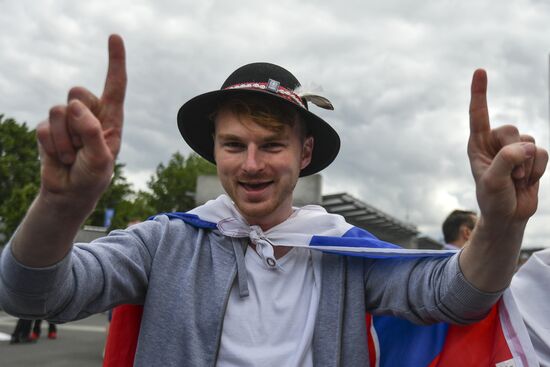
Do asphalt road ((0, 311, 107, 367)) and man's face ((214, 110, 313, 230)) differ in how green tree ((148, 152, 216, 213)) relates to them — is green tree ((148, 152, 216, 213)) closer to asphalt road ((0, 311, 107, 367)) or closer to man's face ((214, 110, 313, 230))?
asphalt road ((0, 311, 107, 367))

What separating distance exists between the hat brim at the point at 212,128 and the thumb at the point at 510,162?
2.46ft

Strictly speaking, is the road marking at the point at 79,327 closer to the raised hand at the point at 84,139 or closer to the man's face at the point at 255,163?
the man's face at the point at 255,163

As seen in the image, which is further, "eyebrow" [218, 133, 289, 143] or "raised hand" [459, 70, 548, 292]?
"eyebrow" [218, 133, 289, 143]

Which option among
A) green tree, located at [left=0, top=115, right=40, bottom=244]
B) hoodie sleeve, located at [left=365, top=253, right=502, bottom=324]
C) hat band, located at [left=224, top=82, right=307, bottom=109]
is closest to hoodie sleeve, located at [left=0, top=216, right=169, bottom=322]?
hat band, located at [left=224, top=82, right=307, bottom=109]

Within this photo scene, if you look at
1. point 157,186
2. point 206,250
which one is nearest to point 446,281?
point 206,250

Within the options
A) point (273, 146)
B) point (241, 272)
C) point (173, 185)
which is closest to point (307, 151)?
point (273, 146)

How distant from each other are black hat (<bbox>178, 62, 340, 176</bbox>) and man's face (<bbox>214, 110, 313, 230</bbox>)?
0.11 m

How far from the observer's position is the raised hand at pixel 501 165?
151 cm

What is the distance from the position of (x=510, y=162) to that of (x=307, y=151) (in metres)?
0.93

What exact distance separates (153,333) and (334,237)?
2.29ft

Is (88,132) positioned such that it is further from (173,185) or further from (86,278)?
(173,185)

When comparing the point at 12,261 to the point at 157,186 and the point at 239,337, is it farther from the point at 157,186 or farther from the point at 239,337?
the point at 157,186

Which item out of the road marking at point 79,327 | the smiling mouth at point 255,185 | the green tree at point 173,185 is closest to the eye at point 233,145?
the smiling mouth at point 255,185

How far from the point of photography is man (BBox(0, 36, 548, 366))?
1.42 metres
